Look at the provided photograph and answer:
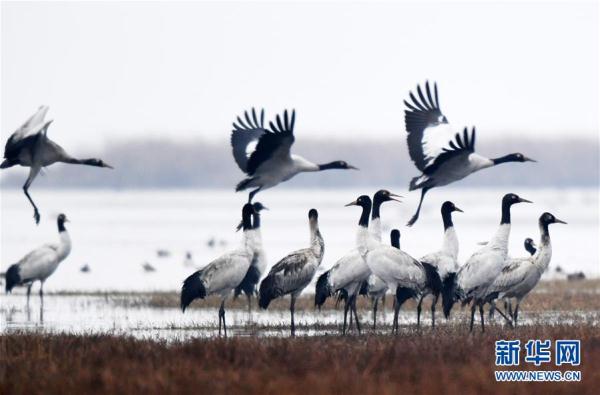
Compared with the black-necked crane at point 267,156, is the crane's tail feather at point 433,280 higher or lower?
lower

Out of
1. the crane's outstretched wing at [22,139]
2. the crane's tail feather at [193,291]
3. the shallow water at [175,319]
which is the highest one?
the crane's outstretched wing at [22,139]

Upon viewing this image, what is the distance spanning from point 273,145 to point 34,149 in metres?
3.33

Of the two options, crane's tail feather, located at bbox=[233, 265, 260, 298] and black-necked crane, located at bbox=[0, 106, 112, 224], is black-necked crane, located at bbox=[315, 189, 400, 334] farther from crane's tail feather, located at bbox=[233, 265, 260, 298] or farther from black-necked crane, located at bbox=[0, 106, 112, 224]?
black-necked crane, located at bbox=[0, 106, 112, 224]

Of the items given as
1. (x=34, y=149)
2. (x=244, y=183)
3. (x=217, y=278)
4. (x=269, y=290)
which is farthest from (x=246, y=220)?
(x=34, y=149)

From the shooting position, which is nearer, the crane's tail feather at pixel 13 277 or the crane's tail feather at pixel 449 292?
the crane's tail feather at pixel 449 292

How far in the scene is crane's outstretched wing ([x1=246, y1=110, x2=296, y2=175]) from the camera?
684 inches

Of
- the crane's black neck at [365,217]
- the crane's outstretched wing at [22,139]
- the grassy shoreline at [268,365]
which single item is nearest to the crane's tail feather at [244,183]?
the crane's outstretched wing at [22,139]

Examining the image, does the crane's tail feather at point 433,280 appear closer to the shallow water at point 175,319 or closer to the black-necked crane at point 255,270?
the shallow water at point 175,319

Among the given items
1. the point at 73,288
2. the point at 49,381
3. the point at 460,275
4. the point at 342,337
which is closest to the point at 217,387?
the point at 49,381

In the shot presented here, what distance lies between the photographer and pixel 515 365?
11.0 metres

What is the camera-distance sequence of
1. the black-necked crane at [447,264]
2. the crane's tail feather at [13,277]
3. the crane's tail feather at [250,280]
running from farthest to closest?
the crane's tail feather at [13,277], the crane's tail feather at [250,280], the black-necked crane at [447,264]

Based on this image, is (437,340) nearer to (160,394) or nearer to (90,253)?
(160,394)

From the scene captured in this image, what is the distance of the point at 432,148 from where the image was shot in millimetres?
18797

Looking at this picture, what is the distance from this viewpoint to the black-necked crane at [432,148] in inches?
704
